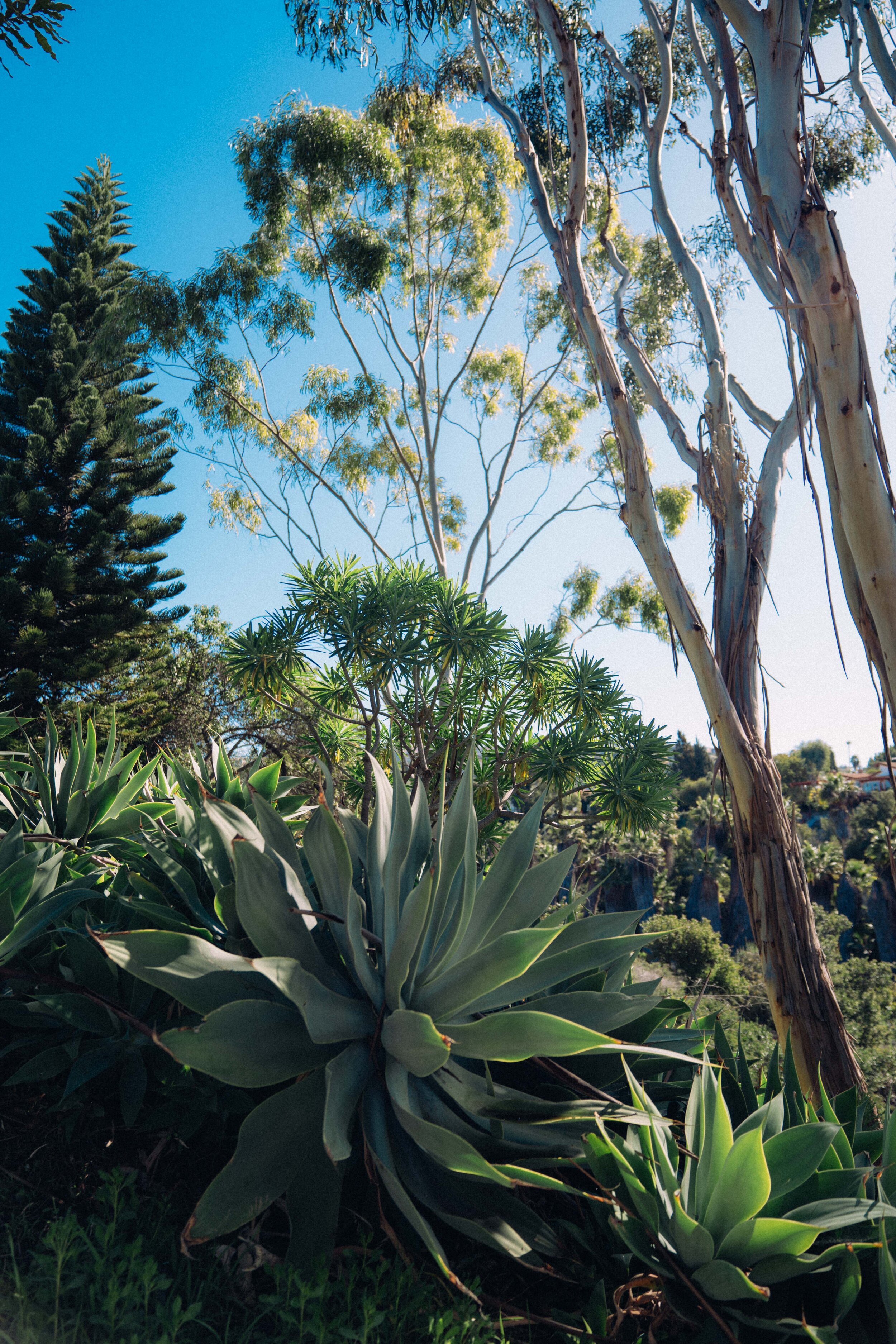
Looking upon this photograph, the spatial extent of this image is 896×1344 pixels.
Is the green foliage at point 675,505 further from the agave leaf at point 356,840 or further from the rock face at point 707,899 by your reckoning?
the rock face at point 707,899

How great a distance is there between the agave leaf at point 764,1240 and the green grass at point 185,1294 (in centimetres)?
36

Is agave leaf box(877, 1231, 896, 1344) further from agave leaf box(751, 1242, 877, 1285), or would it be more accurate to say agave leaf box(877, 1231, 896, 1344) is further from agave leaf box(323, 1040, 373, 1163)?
agave leaf box(323, 1040, 373, 1163)

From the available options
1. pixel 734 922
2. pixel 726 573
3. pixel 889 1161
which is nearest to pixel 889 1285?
pixel 889 1161

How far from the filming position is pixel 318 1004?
1172mm

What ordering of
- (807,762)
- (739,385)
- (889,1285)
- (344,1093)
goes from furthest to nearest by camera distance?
1. (807,762)
2. (739,385)
3. (344,1093)
4. (889,1285)

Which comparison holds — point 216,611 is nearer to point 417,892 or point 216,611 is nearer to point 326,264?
point 326,264

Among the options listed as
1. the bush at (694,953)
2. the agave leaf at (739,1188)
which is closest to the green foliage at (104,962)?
the agave leaf at (739,1188)

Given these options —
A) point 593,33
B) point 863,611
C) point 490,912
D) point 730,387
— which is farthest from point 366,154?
point 490,912

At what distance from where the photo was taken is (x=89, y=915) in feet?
4.90

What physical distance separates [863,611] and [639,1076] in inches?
51.8

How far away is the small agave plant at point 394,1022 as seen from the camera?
3.65ft

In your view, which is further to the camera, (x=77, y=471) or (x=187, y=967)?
(x=77, y=471)

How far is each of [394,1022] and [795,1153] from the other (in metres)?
0.67

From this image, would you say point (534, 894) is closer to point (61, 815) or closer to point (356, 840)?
point (356, 840)
